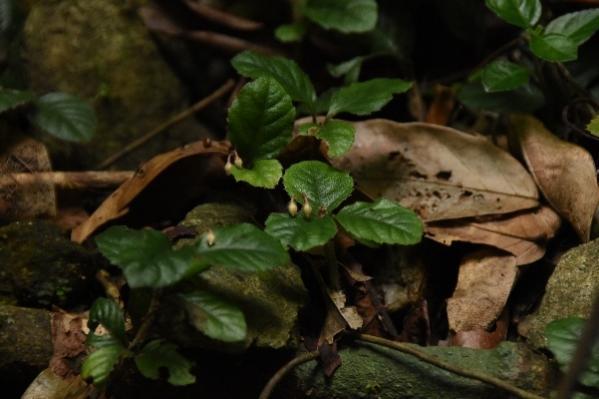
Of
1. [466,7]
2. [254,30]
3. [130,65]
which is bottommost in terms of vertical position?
[130,65]

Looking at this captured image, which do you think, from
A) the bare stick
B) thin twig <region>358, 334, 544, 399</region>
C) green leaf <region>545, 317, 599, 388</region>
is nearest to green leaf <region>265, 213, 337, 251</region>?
thin twig <region>358, 334, 544, 399</region>

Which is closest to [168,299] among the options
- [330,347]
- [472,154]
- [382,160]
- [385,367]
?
[330,347]

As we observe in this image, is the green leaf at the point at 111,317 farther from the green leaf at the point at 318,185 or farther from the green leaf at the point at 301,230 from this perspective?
the green leaf at the point at 318,185

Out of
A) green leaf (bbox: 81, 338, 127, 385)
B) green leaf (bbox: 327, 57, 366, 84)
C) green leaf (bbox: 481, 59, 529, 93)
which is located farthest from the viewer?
green leaf (bbox: 327, 57, 366, 84)

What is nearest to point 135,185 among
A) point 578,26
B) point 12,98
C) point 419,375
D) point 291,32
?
point 12,98

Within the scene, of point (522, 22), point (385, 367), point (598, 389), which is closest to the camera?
point (598, 389)

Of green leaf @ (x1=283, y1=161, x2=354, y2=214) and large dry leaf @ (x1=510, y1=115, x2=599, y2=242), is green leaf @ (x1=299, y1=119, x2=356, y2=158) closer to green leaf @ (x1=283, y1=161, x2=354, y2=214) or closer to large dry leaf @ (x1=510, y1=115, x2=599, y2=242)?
green leaf @ (x1=283, y1=161, x2=354, y2=214)

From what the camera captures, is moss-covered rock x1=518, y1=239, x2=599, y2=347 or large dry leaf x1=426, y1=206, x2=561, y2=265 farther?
large dry leaf x1=426, y1=206, x2=561, y2=265

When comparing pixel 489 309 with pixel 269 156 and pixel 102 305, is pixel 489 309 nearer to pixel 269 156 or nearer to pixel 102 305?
pixel 269 156
